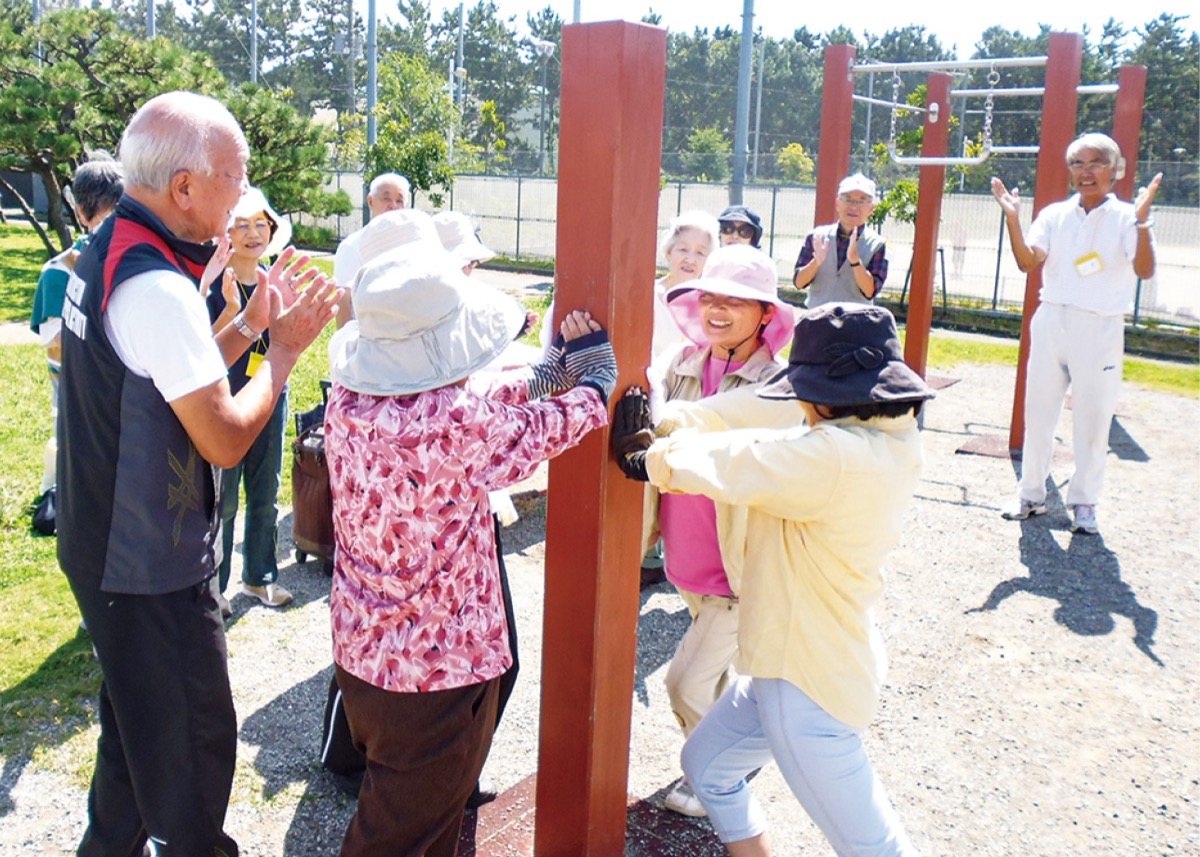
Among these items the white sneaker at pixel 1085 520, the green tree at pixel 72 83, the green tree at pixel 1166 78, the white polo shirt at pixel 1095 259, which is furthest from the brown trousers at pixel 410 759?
the green tree at pixel 1166 78

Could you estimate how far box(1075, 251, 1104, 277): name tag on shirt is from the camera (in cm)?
609

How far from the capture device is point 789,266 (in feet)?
67.2

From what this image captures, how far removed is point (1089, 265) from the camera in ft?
20.0

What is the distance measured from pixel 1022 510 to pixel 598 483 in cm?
460

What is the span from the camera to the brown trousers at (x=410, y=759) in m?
→ 2.33

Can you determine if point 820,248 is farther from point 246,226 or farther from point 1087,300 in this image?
point 246,226

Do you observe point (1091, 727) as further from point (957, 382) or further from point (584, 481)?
point (957, 382)

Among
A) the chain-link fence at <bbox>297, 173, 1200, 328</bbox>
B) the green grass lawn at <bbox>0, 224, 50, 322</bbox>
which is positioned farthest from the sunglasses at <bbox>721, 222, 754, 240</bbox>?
the green grass lawn at <bbox>0, 224, 50, 322</bbox>

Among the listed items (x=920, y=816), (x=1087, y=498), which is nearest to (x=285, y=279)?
(x=920, y=816)

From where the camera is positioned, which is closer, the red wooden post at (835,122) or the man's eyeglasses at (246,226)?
the man's eyeglasses at (246,226)

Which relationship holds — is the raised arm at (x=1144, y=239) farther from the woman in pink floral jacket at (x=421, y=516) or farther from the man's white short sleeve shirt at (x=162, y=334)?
the man's white short sleeve shirt at (x=162, y=334)

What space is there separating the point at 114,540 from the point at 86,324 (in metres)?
0.49

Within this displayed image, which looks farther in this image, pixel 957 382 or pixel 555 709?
pixel 957 382

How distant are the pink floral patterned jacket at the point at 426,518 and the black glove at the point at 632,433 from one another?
7.8 inches
